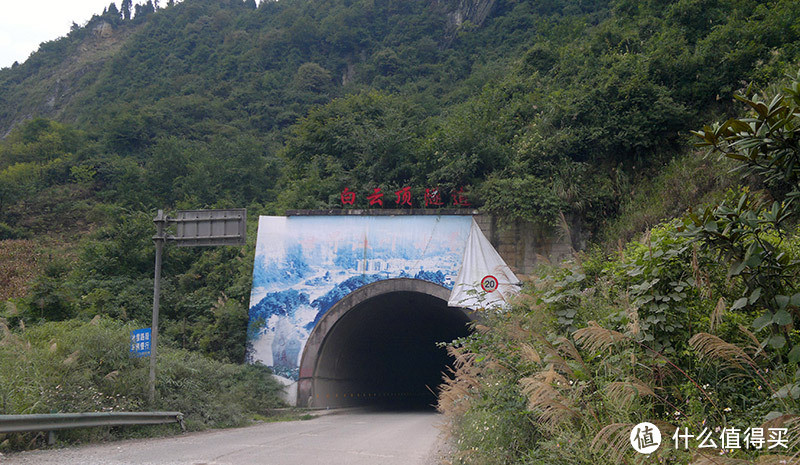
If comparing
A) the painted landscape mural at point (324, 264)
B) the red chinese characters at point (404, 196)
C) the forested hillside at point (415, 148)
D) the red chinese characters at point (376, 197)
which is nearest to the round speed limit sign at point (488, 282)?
the painted landscape mural at point (324, 264)

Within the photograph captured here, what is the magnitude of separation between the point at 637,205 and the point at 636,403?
37.3 ft

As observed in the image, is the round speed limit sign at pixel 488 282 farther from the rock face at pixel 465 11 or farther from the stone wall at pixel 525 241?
the rock face at pixel 465 11

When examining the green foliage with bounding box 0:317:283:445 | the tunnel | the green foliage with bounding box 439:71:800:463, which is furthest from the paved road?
the tunnel

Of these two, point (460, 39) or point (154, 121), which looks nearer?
point (154, 121)

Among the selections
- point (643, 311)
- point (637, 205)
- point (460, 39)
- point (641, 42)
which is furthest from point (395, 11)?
point (643, 311)

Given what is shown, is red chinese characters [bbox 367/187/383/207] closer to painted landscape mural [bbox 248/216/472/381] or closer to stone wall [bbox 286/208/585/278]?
painted landscape mural [bbox 248/216/472/381]

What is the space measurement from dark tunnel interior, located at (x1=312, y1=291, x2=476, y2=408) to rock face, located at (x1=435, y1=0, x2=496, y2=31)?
90.4 ft

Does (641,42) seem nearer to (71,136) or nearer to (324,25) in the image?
(71,136)

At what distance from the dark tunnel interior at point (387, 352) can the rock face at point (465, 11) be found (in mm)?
27547

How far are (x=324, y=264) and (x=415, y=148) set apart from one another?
5130 millimetres

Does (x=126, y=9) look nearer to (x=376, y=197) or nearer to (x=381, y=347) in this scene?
(x=381, y=347)

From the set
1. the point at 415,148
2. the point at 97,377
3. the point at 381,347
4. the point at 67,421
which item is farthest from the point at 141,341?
the point at 381,347

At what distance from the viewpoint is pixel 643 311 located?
5.04 metres

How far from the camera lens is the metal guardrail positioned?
755 cm
